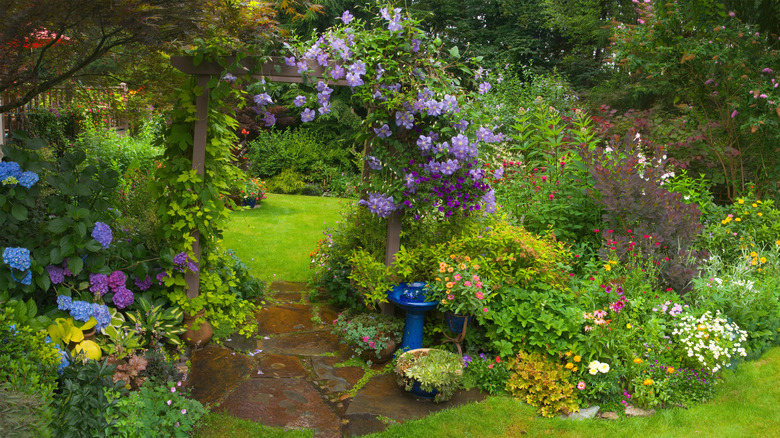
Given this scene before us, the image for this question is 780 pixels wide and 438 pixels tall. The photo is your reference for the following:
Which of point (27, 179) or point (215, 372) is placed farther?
point (215, 372)

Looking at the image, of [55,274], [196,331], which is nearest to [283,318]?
[196,331]

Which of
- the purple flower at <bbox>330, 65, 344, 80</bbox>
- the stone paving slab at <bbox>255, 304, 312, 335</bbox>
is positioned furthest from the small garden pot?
the purple flower at <bbox>330, 65, 344, 80</bbox>

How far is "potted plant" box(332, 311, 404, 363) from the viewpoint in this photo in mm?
3689

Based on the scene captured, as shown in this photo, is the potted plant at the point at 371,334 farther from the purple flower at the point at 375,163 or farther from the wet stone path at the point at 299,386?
the purple flower at the point at 375,163

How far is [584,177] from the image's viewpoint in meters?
Answer: 4.79

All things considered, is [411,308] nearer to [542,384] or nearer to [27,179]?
[542,384]

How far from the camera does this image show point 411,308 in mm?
3693

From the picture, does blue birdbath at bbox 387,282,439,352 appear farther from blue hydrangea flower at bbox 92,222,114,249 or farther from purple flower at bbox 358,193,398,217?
blue hydrangea flower at bbox 92,222,114,249

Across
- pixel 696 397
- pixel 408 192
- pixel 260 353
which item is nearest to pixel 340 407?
pixel 260 353

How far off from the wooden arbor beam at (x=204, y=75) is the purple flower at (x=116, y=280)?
1.78 feet

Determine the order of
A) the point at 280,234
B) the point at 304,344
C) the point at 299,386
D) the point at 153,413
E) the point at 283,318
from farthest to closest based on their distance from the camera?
the point at 280,234 → the point at 283,318 → the point at 304,344 → the point at 299,386 → the point at 153,413

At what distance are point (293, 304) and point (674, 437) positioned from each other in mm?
2989

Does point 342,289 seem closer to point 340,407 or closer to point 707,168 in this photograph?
point 340,407

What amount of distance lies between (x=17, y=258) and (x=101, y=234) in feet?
1.39
